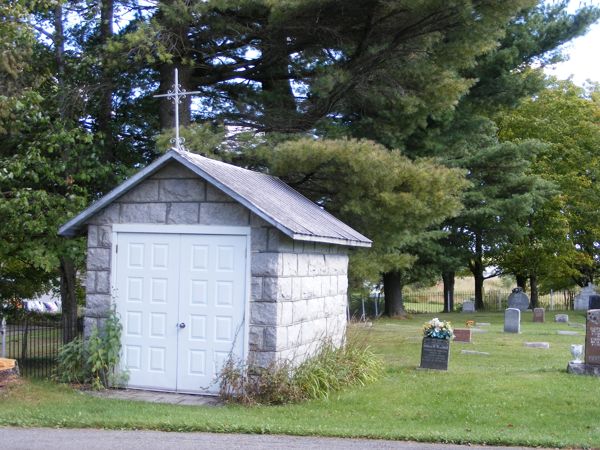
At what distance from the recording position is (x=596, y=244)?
40.6 meters

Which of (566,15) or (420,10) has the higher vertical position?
(566,15)

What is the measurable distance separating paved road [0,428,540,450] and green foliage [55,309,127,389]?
255cm

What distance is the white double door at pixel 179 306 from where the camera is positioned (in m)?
10.5

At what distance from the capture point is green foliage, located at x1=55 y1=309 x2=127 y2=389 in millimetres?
10906

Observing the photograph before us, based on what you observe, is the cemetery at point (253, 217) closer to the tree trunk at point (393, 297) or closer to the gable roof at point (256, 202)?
the gable roof at point (256, 202)

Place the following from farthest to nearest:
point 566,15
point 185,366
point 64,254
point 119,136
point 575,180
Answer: point 575,180
point 566,15
point 119,136
point 64,254
point 185,366

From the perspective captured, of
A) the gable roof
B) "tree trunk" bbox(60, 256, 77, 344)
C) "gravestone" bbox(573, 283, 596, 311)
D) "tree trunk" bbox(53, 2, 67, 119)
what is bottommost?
"gravestone" bbox(573, 283, 596, 311)

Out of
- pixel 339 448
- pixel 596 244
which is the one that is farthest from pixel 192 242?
pixel 596 244

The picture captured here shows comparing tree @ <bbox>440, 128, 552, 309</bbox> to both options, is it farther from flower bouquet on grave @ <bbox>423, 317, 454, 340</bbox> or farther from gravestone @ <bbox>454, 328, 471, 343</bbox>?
flower bouquet on grave @ <bbox>423, 317, 454, 340</bbox>

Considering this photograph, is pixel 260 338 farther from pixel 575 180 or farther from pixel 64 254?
pixel 575 180

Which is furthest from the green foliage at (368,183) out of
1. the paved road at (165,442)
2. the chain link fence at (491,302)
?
the chain link fence at (491,302)

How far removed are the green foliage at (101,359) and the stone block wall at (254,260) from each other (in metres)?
0.27

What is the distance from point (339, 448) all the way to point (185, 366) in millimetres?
3801

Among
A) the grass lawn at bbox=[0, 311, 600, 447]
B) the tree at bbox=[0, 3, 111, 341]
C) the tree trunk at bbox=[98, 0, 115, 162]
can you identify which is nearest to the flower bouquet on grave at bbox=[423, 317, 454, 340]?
the grass lawn at bbox=[0, 311, 600, 447]
